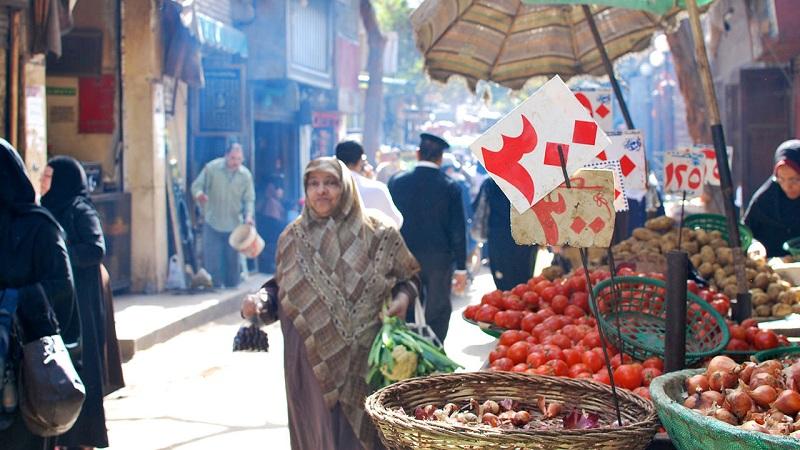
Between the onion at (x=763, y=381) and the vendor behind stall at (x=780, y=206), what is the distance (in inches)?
213

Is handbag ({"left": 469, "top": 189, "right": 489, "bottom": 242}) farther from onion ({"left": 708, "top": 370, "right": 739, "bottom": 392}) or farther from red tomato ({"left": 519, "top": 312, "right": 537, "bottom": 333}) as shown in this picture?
onion ({"left": 708, "top": 370, "right": 739, "bottom": 392})

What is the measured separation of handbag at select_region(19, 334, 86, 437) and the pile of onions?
8.28ft

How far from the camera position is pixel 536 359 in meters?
4.61

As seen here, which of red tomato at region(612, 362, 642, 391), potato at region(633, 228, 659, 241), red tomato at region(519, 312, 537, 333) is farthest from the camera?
potato at region(633, 228, 659, 241)

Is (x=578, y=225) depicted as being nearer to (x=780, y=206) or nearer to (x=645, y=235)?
(x=645, y=235)

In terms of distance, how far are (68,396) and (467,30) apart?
4.97m

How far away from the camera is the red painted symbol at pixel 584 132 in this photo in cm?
321

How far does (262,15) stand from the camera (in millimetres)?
19578

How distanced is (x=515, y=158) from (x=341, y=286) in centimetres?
214

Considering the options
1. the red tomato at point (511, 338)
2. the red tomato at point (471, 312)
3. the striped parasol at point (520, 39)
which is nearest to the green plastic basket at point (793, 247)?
the striped parasol at point (520, 39)

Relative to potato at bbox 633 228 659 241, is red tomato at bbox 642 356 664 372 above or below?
below

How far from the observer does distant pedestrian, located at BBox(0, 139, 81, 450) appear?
451cm

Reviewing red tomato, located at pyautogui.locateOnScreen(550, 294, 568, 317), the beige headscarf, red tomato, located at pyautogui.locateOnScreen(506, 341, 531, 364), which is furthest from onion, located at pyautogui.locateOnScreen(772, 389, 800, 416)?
red tomato, located at pyautogui.locateOnScreen(550, 294, 568, 317)

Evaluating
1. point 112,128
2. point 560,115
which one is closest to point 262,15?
point 112,128
